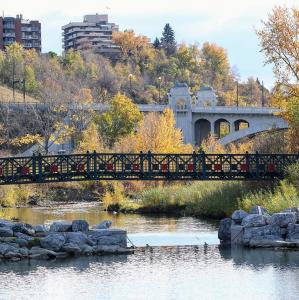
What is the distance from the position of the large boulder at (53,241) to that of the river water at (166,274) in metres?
1.24

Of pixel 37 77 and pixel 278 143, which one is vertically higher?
pixel 37 77

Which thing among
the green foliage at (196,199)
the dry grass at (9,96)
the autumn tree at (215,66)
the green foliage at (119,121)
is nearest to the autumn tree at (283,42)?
the green foliage at (196,199)

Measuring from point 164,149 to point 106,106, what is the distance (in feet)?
100

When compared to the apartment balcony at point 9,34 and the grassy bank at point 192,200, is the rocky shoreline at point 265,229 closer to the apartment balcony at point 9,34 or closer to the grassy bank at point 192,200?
the grassy bank at point 192,200

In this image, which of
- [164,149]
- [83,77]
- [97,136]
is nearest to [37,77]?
[83,77]

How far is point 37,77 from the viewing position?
154 m

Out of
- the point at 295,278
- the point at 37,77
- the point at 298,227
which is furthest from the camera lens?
Result: the point at 37,77

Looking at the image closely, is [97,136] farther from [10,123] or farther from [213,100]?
[213,100]

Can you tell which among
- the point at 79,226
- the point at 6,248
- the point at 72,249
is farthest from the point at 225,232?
the point at 6,248

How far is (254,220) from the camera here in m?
49.2

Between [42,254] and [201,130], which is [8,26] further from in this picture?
[42,254]

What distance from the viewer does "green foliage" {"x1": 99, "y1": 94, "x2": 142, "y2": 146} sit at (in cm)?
10275

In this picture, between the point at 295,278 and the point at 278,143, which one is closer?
the point at 295,278

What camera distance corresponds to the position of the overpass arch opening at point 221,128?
116m
